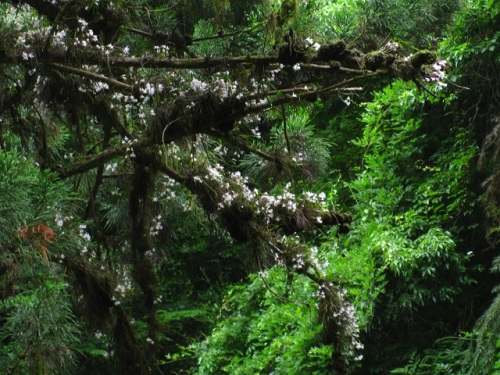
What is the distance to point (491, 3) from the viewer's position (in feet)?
21.1

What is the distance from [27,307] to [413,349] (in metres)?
3.13

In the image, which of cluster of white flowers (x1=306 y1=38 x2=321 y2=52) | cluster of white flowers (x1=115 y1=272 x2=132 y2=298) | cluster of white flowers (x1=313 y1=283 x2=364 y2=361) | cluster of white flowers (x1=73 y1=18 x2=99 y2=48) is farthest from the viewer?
cluster of white flowers (x1=115 y1=272 x2=132 y2=298)

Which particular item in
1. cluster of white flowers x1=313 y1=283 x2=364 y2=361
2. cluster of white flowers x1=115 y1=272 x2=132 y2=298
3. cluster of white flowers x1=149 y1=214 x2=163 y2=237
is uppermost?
cluster of white flowers x1=149 y1=214 x2=163 y2=237

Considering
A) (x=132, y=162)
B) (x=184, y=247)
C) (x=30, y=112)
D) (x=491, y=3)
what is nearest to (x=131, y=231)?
(x=132, y=162)

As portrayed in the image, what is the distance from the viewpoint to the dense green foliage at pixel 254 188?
169 inches

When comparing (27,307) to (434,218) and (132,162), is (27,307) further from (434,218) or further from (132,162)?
(434,218)

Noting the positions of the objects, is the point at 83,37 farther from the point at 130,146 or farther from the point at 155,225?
the point at 155,225

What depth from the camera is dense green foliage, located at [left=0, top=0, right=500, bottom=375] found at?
4.30 m

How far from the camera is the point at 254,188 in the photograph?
20.2 ft

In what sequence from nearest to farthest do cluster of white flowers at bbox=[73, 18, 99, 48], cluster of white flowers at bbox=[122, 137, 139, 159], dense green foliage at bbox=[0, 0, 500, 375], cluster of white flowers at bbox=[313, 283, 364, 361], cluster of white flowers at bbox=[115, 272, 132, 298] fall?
dense green foliage at bbox=[0, 0, 500, 375] < cluster of white flowers at bbox=[73, 18, 99, 48] < cluster of white flowers at bbox=[122, 137, 139, 159] < cluster of white flowers at bbox=[313, 283, 364, 361] < cluster of white flowers at bbox=[115, 272, 132, 298]

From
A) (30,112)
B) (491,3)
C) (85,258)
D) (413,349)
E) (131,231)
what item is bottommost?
(413,349)

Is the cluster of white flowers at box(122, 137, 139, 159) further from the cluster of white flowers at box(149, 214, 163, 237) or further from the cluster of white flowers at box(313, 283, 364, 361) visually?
the cluster of white flowers at box(313, 283, 364, 361)

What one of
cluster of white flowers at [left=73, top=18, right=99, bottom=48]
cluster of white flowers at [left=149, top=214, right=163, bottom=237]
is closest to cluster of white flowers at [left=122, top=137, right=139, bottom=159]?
cluster of white flowers at [left=73, top=18, right=99, bottom=48]

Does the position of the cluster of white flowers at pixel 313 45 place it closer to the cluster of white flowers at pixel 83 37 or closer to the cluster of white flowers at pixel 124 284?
the cluster of white flowers at pixel 83 37
